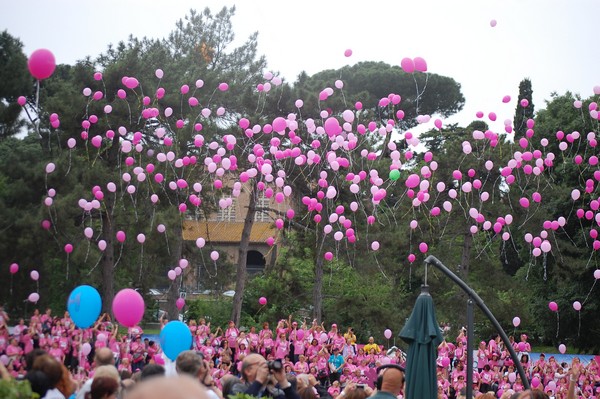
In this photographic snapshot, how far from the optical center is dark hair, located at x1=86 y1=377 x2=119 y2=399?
155 inches

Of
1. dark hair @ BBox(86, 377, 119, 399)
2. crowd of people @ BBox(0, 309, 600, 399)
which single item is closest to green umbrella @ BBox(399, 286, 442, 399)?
dark hair @ BBox(86, 377, 119, 399)

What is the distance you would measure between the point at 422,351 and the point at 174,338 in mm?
2106

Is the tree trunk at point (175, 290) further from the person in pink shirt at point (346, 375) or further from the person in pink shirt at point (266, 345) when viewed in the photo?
the person in pink shirt at point (346, 375)

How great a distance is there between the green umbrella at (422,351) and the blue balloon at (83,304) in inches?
123

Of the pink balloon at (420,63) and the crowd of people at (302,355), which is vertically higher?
the pink balloon at (420,63)

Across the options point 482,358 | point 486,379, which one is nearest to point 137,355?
point 486,379

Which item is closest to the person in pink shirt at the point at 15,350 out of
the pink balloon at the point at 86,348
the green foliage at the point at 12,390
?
the pink balloon at the point at 86,348

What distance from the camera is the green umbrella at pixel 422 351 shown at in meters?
7.04

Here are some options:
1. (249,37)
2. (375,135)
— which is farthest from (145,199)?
(249,37)

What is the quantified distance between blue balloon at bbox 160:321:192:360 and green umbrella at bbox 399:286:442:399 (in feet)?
6.08

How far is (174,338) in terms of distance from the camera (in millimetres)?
7012

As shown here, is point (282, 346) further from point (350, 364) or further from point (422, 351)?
point (422, 351)

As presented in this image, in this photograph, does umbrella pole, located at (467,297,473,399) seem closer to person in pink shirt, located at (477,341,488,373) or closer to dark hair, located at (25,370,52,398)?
dark hair, located at (25,370,52,398)

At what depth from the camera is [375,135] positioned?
22047 millimetres
